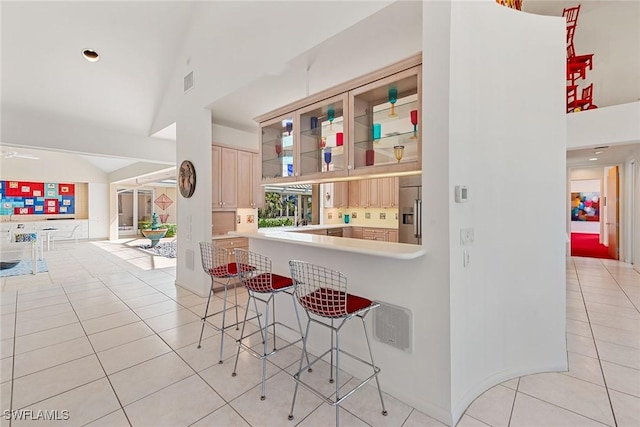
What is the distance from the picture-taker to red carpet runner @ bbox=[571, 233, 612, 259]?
7.75 m

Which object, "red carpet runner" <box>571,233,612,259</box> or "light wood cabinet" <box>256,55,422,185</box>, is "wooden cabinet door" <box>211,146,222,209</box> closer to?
"light wood cabinet" <box>256,55,422,185</box>

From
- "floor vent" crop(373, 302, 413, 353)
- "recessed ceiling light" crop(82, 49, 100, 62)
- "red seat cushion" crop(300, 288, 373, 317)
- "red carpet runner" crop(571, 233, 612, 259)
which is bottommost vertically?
"red carpet runner" crop(571, 233, 612, 259)

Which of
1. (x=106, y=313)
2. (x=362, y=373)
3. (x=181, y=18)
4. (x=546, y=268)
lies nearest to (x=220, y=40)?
(x=181, y=18)

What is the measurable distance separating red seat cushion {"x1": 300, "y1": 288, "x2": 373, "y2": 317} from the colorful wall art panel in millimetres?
13390

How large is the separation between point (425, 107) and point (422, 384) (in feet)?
6.23

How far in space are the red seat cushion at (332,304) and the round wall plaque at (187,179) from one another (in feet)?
10.8

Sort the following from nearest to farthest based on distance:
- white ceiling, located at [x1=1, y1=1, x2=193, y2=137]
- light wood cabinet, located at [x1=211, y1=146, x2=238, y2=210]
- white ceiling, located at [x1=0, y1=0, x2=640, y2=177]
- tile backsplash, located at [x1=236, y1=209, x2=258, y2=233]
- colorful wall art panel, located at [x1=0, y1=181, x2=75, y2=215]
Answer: white ceiling, located at [x1=0, y1=0, x2=640, y2=177] → white ceiling, located at [x1=1, y1=1, x2=193, y2=137] → light wood cabinet, located at [x1=211, y1=146, x2=238, y2=210] → tile backsplash, located at [x1=236, y1=209, x2=258, y2=233] → colorful wall art panel, located at [x1=0, y1=181, x2=75, y2=215]

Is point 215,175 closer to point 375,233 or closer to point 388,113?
point 388,113

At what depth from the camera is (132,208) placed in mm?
12992

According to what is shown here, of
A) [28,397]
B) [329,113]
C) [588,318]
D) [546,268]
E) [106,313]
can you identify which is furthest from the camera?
[106,313]

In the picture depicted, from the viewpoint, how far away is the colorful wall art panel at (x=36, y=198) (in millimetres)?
9977

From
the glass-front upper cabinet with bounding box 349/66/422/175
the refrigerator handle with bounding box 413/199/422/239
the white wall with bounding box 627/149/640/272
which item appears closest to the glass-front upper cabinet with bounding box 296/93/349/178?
the glass-front upper cabinet with bounding box 349/66/422/175

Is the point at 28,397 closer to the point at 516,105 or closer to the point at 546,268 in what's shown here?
the point at 546,268

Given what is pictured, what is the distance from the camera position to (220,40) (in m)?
3.80
